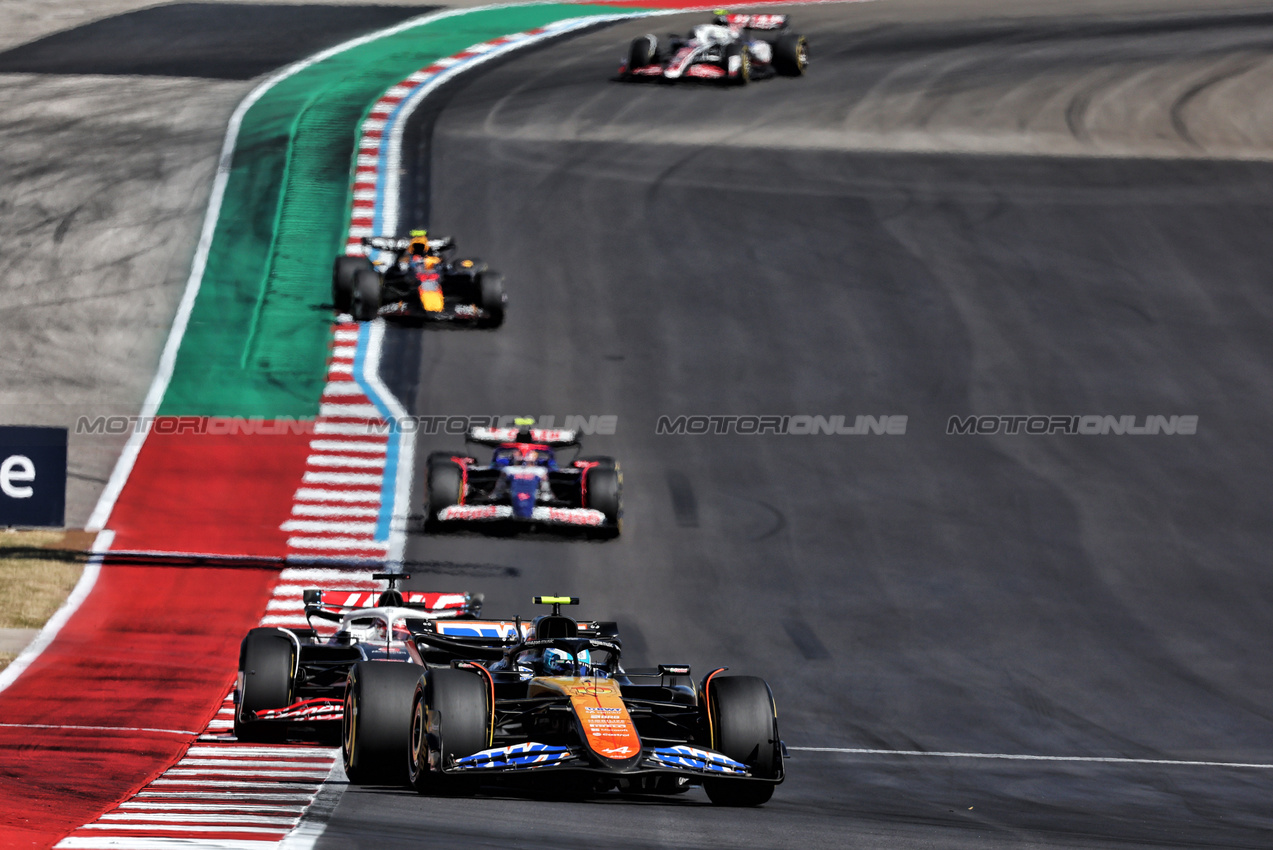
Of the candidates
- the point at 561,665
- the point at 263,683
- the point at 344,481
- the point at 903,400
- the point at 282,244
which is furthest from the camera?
the point at 282,244

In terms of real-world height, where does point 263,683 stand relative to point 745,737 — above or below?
below

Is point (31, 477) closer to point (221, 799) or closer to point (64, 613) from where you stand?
point (64, 613)

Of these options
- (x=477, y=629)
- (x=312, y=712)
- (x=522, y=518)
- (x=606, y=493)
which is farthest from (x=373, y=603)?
(x=606, y=493)

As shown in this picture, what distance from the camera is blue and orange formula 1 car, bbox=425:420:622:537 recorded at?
67.0 ft

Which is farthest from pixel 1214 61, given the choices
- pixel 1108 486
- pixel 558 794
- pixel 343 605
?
pixel 558 794

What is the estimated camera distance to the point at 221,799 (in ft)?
37.5

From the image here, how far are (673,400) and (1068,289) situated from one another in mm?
8447

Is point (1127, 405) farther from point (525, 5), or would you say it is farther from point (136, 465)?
point (525, 5)

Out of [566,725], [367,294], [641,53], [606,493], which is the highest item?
[566,725]

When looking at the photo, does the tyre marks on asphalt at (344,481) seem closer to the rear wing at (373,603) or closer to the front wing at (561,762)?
the rear wing at (373,603)

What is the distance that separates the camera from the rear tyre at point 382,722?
445 inches

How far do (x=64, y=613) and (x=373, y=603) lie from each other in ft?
17.1

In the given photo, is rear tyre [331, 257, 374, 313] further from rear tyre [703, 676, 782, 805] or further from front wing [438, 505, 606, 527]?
rear tyre [703, 676, 782, 805]

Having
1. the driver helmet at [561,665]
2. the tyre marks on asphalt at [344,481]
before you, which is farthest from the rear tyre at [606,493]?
the driver helmet at [561,665]
